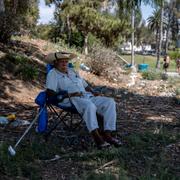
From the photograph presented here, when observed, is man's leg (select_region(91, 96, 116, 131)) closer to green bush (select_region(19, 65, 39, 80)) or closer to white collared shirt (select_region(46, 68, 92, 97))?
white collared shirt (select_region(46, 68, 92, 97))

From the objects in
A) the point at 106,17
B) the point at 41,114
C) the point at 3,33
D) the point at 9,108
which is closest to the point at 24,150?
the point at 41,114

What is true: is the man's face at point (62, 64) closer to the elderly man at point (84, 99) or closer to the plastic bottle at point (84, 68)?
the elderly man at point (84, 99)

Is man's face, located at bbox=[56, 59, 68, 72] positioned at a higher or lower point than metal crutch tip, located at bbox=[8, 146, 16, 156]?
higher

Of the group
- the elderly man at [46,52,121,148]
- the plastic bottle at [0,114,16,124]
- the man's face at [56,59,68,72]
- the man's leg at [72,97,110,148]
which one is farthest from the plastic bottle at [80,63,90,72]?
the man's leg at [72,97,110,148]

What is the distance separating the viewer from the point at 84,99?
5746 millimetres

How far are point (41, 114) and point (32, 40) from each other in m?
11.7

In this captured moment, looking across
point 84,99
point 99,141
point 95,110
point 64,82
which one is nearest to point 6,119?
point 64,82

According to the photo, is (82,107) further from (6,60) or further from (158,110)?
(6,60)

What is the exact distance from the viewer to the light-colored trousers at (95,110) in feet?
18.0

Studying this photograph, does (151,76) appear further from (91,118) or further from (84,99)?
(91,118)

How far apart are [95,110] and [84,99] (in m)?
0.23

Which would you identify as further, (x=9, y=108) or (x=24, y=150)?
(x=9, y=108)

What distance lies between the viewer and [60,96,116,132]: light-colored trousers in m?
5.49

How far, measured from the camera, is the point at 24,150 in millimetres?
5375
